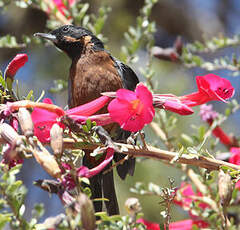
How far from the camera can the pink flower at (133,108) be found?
1278mm

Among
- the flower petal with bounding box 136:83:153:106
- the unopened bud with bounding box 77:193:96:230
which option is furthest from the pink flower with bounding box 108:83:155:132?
the unopened bud with bounding box 77:193:96:230

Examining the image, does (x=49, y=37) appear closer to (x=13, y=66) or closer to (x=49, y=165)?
(x=13, y=66)

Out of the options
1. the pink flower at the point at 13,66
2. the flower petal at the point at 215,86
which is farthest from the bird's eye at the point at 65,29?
the flower petal at the point at 215,86

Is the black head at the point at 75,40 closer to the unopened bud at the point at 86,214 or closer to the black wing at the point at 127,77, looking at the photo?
the black wing at the point at 127,77

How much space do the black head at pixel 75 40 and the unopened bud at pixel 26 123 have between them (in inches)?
62.5

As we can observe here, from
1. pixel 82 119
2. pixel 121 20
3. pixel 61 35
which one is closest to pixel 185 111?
pixel 82 119

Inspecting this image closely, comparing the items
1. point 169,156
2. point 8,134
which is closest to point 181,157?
point 169,156

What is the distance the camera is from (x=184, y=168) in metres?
2.09

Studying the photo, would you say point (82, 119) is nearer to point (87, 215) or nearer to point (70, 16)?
point (87, 215)

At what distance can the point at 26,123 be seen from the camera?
3.48 ft

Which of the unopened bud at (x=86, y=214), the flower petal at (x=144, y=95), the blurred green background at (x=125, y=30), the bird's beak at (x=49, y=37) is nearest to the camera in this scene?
the unopened bud at (x=86, y=214)

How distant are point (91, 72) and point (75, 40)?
1.12 feet

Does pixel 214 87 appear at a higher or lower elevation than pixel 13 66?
lower

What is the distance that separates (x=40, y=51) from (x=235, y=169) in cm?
339
